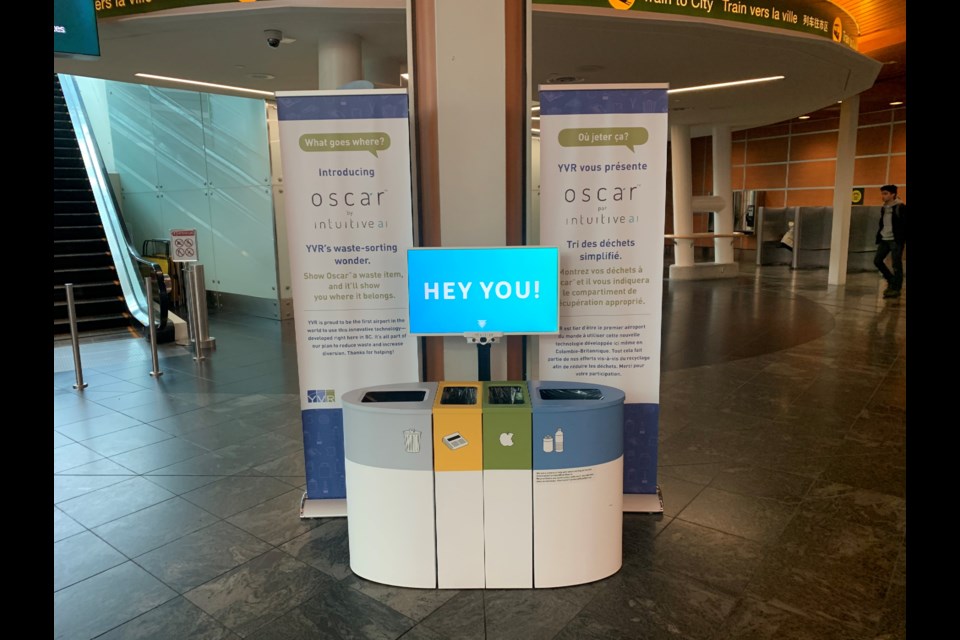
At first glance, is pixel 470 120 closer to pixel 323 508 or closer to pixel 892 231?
pixel 323 508

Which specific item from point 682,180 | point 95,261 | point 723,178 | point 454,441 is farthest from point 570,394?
point 723,178

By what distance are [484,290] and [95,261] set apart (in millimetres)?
8507

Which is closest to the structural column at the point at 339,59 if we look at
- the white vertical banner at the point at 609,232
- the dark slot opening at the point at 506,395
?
the white vertical banner at the point at 609,232

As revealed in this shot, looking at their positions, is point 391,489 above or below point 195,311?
below

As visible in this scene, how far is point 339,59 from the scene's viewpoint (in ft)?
20.1

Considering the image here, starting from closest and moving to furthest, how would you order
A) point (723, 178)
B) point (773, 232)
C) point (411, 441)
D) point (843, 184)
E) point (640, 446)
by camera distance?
point (411, 441), point (640, 446), point (843, 184), point (723, 178), point (773, 232)

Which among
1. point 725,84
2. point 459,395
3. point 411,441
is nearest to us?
point 411,441

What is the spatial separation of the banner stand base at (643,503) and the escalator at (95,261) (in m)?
6.44

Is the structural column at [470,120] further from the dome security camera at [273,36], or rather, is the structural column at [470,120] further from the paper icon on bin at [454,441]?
the dome security camera at [273,36]

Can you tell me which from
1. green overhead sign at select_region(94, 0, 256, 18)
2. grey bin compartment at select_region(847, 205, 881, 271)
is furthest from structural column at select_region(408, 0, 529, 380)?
grey bin compartment at select_region(847, 205, 881, 271)

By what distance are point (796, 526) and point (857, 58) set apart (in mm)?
7018

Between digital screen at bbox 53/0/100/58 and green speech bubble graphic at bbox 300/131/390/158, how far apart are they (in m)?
3.55

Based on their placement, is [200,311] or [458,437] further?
[200,311]

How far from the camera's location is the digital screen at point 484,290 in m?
3.03
